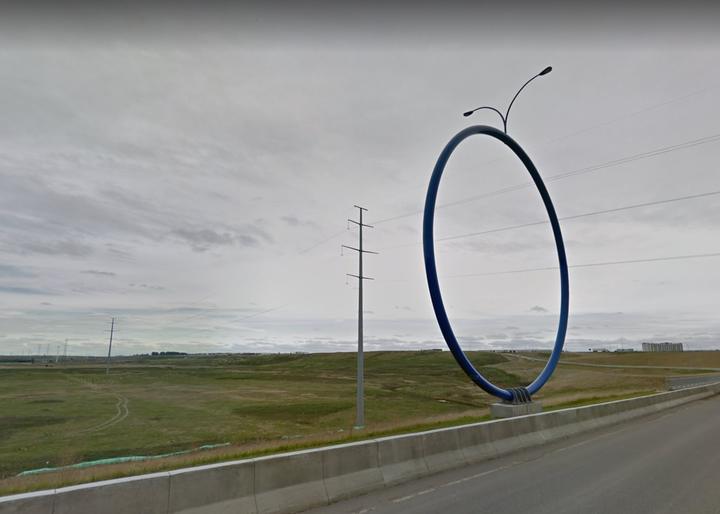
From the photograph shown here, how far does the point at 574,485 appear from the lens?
342 inches

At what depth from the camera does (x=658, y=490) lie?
8352mm

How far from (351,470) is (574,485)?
187 inches

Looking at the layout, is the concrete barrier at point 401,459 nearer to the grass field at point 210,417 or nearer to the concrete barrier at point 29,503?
the grass field at point 210,417

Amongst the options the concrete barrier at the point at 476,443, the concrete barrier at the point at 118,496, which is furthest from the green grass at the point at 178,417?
the concrete barrier at the point at 118,496

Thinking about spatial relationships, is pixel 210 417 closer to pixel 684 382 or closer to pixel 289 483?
pixel 289 483

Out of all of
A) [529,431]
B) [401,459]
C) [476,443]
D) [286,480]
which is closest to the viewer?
[286,480]

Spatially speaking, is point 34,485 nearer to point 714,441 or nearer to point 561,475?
point 561,475

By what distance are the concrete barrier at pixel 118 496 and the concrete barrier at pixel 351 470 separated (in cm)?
286

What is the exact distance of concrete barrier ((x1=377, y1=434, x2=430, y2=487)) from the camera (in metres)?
8.59

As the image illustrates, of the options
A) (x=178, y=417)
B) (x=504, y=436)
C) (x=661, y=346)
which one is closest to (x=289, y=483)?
(x=504, y=436)

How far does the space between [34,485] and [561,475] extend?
10.4m

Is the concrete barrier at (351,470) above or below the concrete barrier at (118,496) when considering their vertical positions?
below

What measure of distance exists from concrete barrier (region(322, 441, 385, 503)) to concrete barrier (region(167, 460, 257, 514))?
156 cm

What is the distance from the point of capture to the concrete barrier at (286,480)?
5332mm
